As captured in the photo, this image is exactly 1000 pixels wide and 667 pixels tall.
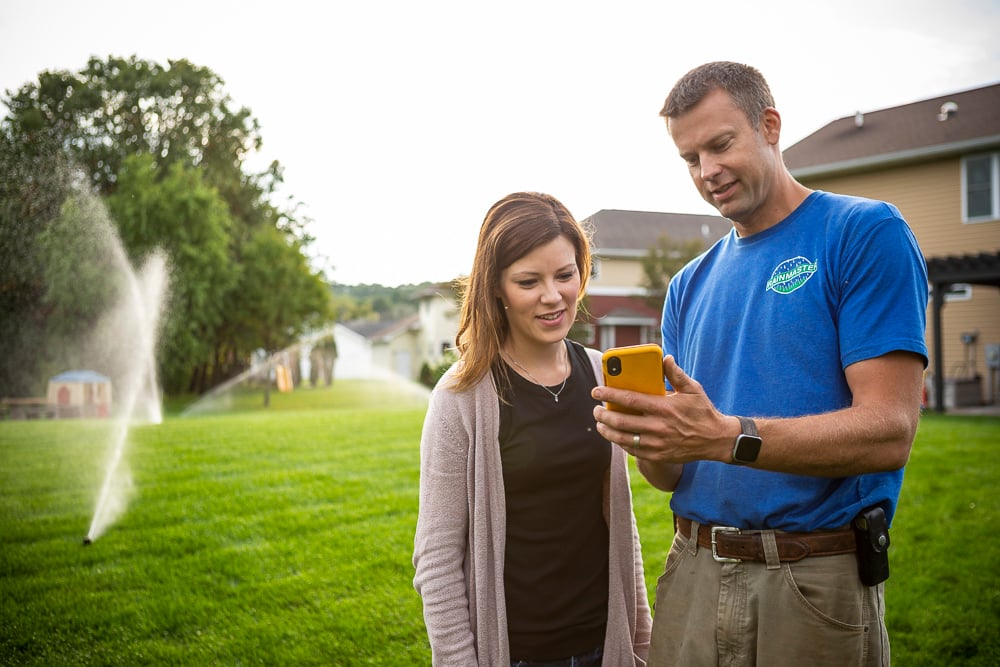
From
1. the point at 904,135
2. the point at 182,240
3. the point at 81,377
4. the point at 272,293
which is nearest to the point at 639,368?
the point at 904,135

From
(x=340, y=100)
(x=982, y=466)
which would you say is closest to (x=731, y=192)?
(x=982, y=466)

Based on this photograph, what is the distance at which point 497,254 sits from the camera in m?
2.42

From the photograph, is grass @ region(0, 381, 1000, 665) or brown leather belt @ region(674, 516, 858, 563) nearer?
brown leather belt @ region(674, 516, 858, 563)

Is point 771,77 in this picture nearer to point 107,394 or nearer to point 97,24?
point 97,24

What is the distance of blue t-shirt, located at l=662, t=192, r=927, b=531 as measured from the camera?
5.56 ft

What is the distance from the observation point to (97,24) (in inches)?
455

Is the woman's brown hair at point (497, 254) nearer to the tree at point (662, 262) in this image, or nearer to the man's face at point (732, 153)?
the man's face at point (732, 153)

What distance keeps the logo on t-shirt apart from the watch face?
51 centimetres

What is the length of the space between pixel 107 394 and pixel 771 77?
23609 millimetres

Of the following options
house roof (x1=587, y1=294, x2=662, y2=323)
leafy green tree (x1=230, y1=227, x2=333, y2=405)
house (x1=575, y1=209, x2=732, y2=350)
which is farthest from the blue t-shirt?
leafy green tree (x1=230, y1=227, x2=333, y2=405)

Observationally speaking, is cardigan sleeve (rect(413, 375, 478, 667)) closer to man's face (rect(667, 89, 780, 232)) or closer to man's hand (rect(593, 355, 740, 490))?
man's hand (rect(593, 355, 740, 490))

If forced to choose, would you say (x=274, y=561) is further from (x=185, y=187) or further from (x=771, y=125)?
(x=185, y=187)

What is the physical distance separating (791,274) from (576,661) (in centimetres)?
144

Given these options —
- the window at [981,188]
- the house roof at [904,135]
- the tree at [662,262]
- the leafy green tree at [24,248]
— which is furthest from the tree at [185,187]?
the window at [981,188]
